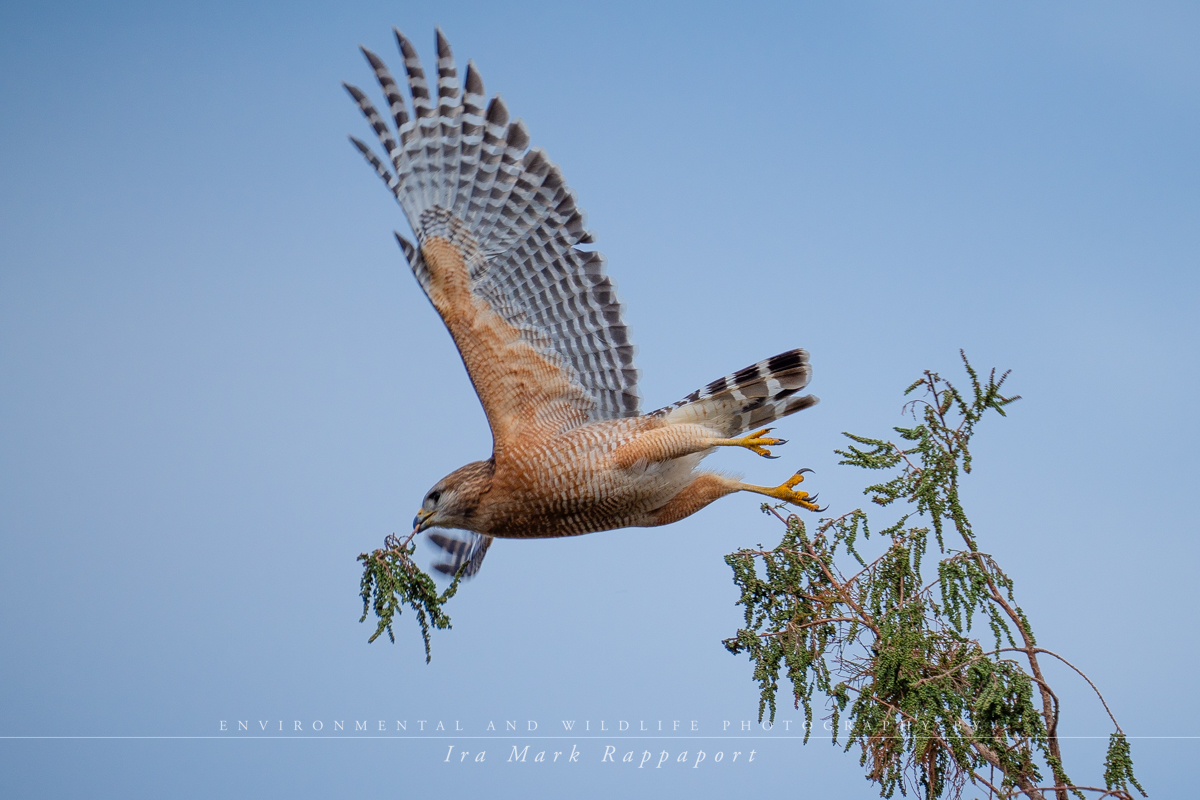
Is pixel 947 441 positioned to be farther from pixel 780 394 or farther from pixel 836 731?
pixel 836 731

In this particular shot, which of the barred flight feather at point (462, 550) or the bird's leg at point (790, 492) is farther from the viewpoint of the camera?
the barred flight feather at point (462, 550)

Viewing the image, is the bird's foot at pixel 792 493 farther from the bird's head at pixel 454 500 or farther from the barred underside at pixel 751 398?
the bird's head at pixel 454 500

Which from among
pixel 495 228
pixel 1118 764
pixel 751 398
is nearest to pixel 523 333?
pixel 495 228

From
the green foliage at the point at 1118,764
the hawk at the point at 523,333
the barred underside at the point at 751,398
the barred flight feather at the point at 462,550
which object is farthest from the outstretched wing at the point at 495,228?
the green foliage at the point at 1118,764

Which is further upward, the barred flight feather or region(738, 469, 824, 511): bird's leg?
region(738, 469, 824, 511): bird's leg

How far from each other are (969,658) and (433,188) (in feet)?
12.3

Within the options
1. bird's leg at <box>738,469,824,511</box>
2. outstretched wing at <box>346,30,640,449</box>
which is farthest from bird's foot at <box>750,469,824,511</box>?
outstretched wing at <box>346,30,640,449</box>

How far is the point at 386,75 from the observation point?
20.1 ft

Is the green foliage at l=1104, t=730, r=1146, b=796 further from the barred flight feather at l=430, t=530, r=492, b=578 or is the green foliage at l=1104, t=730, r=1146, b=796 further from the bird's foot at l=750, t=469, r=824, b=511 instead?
the barred flight feather at l=430, t=530, r=492, b=578

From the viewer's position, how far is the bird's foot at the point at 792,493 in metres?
6.00

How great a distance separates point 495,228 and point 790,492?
2.24m

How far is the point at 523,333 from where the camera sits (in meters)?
6.06

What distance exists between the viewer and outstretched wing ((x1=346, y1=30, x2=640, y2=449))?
19.7 ft

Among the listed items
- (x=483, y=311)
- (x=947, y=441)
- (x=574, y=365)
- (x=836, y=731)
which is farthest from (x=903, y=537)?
(x=483, y=311)
